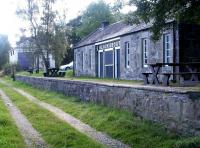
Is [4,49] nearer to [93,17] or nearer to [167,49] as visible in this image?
[93,17]

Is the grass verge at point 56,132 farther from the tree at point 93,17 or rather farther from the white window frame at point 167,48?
the tree at point 93,17

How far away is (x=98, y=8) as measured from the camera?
7519 cm

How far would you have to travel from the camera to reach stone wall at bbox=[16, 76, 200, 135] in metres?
10.7

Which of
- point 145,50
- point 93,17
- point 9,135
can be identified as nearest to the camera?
point 9,135

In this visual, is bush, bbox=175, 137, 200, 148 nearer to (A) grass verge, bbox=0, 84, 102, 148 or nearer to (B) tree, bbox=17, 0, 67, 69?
(A) grass verge, bbox=0, 84, 102, 148

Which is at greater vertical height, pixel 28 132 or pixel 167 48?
pixel 167 48

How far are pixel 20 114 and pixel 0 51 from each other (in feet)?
268

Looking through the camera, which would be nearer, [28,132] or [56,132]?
[56,132]

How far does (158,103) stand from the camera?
1238 centimetres

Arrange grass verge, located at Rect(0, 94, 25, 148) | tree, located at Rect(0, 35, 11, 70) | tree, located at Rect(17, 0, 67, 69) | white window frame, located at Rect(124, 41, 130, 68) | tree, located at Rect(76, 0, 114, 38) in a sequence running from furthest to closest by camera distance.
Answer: tree, located at Rect(0, 35, 11, 70) → tree, located at Rect(76, 0, 114, 38) → tree, located at Rect(17, 0, 67, 69) → white window frame, located at Rect(124, 41, 130, 68) → grass verge, located at Rect(0, 94, 25, 148)

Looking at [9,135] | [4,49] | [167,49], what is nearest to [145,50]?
[167,49]

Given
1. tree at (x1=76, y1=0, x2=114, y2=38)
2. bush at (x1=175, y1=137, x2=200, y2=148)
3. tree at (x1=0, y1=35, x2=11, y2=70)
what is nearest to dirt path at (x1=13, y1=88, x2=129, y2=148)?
bush at (x1=175, y1=137, x2=200, y2=148)

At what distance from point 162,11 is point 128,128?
341 cm

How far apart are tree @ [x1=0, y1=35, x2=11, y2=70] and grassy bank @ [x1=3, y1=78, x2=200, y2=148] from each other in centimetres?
8101
